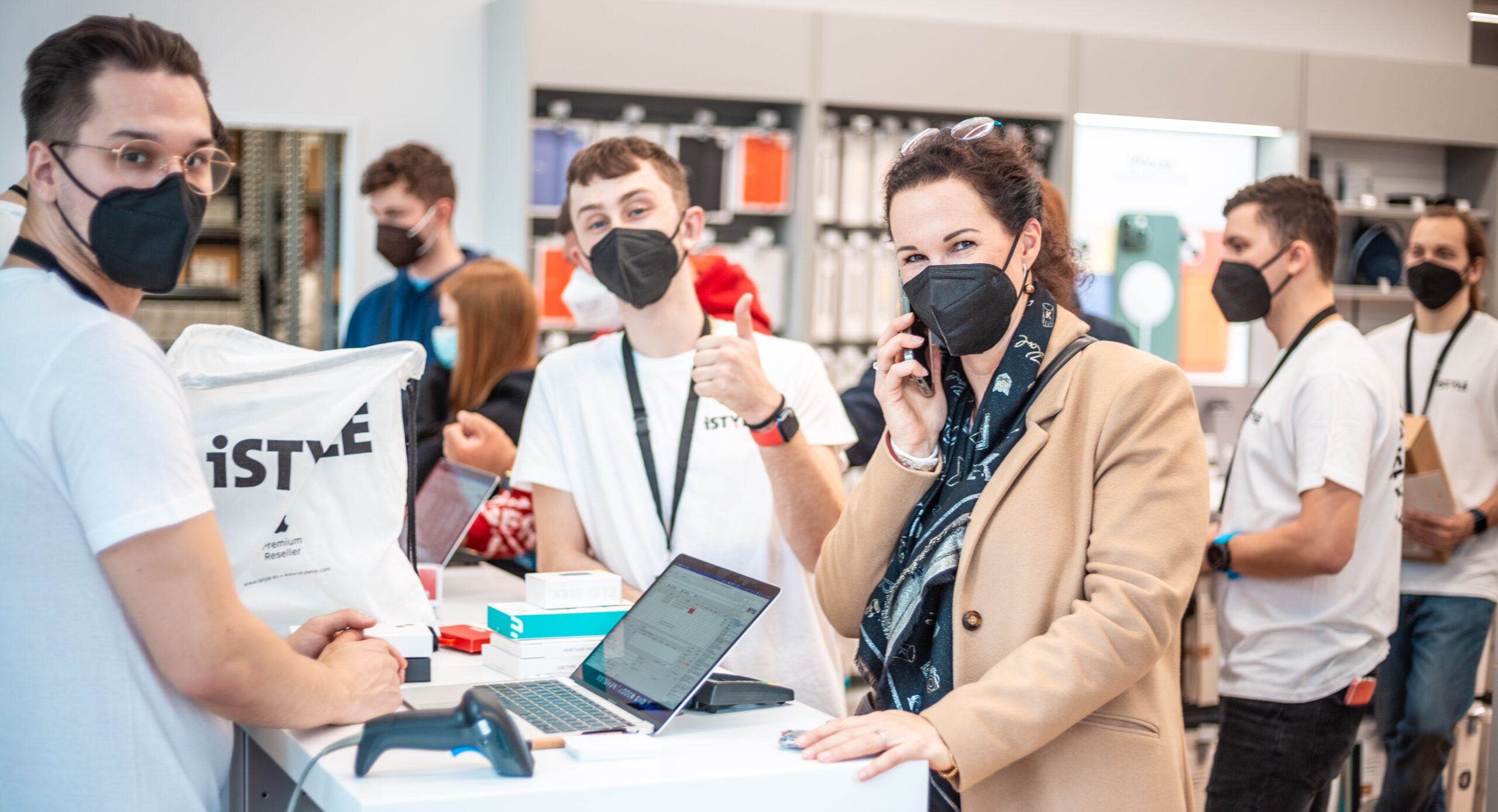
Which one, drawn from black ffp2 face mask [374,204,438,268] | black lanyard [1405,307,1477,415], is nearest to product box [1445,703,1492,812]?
black lanyard [1405,307,1477,415]

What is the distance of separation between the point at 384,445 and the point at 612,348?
0.63 m

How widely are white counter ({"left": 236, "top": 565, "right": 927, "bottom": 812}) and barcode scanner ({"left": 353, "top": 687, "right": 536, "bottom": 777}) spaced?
2 centimetres

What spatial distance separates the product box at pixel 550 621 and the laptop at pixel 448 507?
52 cm

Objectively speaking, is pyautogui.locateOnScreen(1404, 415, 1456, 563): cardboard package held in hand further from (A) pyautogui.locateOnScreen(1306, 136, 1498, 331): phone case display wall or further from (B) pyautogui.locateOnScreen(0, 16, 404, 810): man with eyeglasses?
(A) pyautogui.locateOnScreen(1306, 136, 1498, 331): phone case display wall

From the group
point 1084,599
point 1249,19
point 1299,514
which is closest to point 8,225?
point 1084,599

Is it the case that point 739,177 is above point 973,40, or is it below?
below

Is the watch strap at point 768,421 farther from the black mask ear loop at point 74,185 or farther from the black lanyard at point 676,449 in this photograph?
the black mask ear loop at point 74,185

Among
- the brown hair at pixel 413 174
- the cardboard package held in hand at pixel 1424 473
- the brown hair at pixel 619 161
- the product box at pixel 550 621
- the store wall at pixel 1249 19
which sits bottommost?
the product box at pixel 550 621

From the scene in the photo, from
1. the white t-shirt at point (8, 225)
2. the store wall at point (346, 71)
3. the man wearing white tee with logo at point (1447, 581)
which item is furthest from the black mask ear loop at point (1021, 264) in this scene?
the store wall at point (346, 71)

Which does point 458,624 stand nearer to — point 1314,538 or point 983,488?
point 983,488

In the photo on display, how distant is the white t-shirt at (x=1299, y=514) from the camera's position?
2562 mm

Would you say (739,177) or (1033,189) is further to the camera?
(739,177)

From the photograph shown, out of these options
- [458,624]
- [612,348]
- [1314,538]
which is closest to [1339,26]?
[1314,538]

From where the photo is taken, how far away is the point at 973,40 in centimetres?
531
